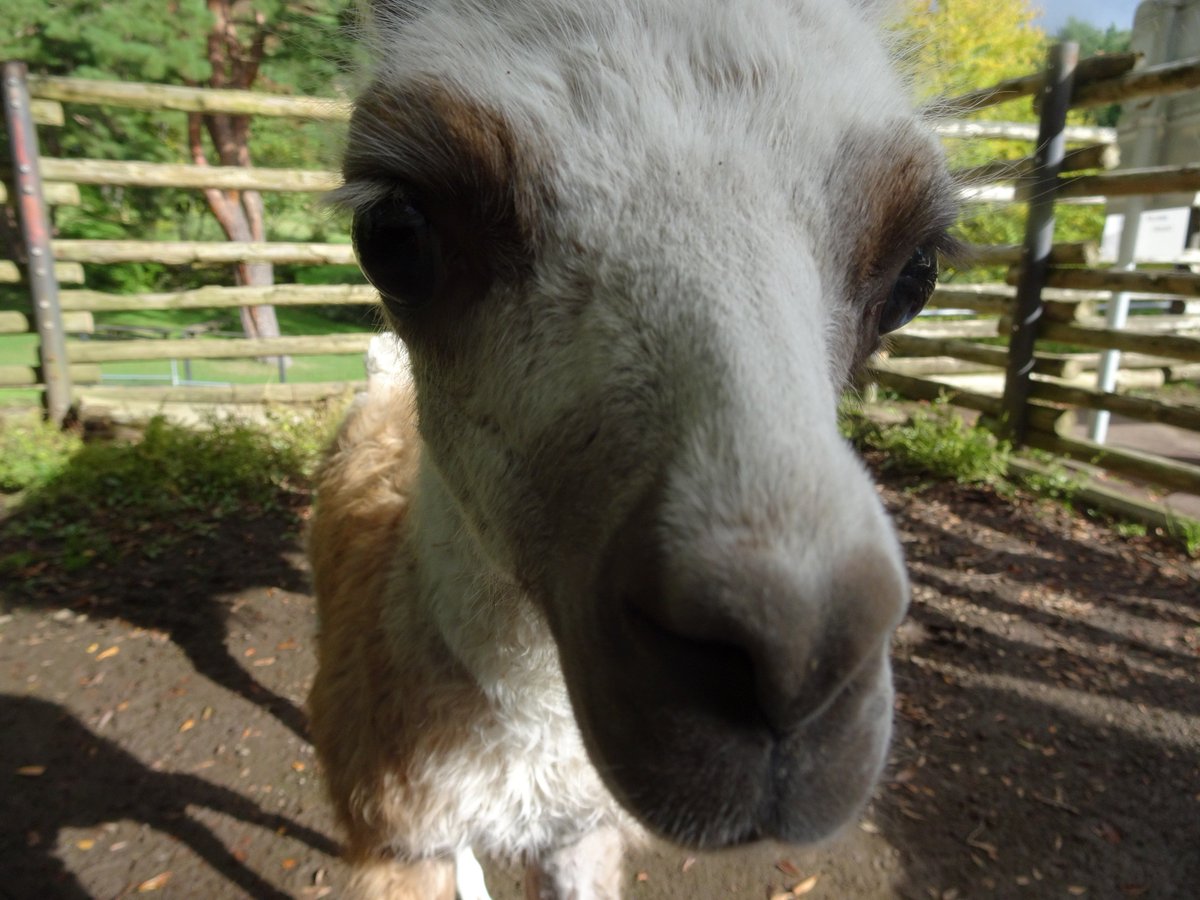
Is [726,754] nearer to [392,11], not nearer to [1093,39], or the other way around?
[392,11]

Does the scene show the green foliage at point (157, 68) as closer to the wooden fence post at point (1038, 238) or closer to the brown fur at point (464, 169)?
the brown fur at point (464, 169)

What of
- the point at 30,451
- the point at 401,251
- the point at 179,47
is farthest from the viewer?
the point at 179,47

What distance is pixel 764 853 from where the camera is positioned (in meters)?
2.27

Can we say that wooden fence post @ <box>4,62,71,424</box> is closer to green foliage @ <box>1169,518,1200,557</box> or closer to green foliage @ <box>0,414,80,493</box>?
green foliage @ <box>0,414,80,493</box>

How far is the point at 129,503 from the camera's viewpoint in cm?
632

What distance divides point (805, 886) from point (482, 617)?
235 centimetres

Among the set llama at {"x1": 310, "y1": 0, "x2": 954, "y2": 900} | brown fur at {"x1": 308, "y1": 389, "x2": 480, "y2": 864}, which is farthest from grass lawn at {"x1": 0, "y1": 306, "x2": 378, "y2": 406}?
llama at {"x1": 310, "y1": 0, "x2": 954, "y2": 900}

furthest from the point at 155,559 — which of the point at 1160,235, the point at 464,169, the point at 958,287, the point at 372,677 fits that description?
the point at 1160,235

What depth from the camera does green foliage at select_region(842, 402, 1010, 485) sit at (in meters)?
7.05

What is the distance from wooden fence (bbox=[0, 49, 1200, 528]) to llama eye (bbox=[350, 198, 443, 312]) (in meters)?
4.97

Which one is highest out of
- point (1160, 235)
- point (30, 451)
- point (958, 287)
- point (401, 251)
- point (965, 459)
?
point (401, 251)

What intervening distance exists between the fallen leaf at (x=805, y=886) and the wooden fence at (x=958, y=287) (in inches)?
191

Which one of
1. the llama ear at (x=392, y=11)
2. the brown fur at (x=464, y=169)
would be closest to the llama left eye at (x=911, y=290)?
the brown fur at (x=464, y=169)

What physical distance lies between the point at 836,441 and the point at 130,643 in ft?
16.6
